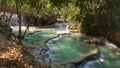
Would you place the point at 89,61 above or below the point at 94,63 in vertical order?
above

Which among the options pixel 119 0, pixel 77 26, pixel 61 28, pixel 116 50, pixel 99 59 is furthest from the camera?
pixel 61 28

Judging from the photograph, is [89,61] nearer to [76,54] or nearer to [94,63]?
[94,63]

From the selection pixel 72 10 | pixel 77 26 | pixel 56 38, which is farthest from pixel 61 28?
pixel 56 38

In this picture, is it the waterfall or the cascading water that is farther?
the cascading water

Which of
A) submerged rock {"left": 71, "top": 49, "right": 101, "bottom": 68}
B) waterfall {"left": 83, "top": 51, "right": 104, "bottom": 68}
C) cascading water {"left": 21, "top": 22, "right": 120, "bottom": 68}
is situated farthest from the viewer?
cascading water {"left": 21, "top": 22, "right": 120, "bottom": 68}

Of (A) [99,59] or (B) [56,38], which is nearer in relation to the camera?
(A) [99,59]

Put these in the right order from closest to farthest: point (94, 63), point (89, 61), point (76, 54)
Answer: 1. point (89, 61)
2. point (94, 63)
3. point (76, 54)

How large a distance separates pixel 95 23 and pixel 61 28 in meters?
7.18

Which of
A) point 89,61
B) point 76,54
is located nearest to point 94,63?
point 89,61

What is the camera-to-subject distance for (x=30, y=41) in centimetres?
1959

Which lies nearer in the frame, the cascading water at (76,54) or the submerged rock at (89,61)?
the submerged rock at (89,61)

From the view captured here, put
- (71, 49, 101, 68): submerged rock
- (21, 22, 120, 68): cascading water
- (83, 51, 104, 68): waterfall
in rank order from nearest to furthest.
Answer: (71, 49, 101, 68): submerged rock, (83, 51, 104, 68): waterfall, (21, 22, 120, 68): cascading water

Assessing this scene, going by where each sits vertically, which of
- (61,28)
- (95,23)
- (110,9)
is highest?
(110,9)

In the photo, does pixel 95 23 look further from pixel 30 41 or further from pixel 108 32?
pixel 30 41
